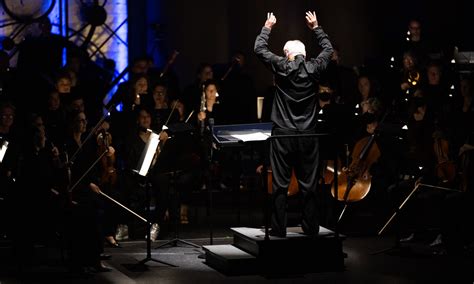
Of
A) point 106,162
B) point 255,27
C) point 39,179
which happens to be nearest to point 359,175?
point 106,162

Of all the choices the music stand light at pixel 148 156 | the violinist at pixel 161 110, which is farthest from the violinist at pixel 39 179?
the violinist at pixel 161 110

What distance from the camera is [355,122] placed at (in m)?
9.77

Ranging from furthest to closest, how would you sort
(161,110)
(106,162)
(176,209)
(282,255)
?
1. (161,110)
2. (176,209)
3. (106,162)
4. (282,255)

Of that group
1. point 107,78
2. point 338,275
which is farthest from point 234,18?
point 338,275

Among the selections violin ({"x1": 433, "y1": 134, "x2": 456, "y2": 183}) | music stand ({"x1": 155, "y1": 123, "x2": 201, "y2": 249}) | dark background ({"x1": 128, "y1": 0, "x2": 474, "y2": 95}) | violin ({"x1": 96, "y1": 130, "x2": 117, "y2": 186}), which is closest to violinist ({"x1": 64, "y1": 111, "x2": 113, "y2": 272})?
violin ({"x1": 96, "y1": 130, "x2": 117, "y2": 186})

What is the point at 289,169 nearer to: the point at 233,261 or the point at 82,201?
the point at 233,261

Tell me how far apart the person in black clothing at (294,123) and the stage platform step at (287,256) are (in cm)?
11

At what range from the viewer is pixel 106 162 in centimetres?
1000

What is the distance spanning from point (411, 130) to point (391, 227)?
3.26ft

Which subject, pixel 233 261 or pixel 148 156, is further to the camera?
pixel 148 156

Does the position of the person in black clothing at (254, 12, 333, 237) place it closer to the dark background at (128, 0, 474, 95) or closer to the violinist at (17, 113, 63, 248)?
the violinist at (17, 113, 63, 248)

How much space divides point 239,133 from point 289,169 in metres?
0.93

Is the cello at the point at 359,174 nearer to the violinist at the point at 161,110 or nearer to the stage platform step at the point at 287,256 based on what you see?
the stage platform step at the point at 287,256

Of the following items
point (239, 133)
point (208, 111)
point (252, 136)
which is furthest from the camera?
point (208, 111)
